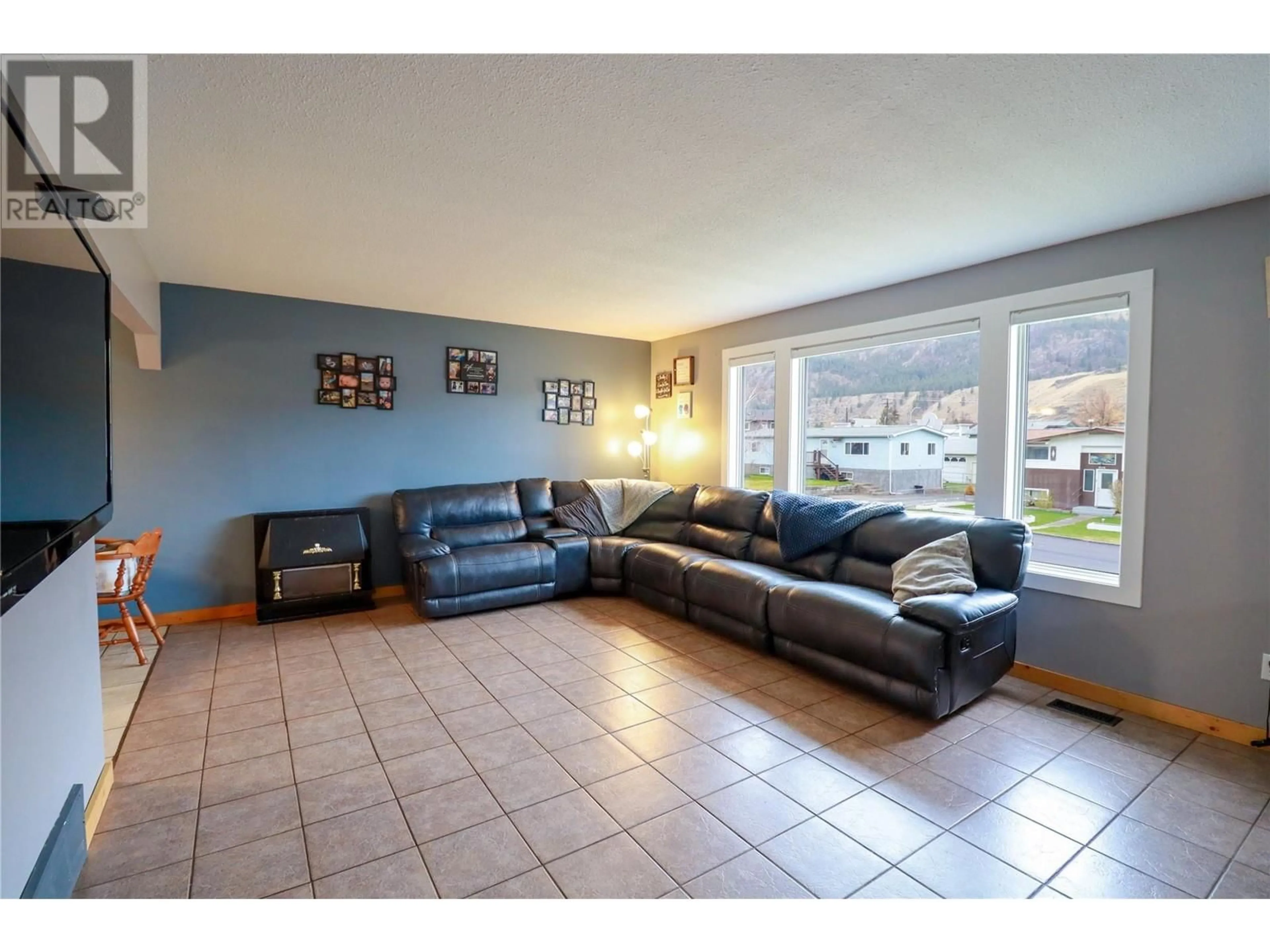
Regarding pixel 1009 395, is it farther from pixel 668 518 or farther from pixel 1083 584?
pixel 668 518

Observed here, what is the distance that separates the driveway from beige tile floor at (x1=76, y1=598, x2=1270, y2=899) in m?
0.72

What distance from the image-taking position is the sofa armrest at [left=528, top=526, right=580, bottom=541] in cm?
480

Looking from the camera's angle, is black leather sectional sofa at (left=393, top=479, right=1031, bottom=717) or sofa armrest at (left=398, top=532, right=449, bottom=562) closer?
black leather sectional sofa at (left=393, top=479, right=1031, bottom=717)

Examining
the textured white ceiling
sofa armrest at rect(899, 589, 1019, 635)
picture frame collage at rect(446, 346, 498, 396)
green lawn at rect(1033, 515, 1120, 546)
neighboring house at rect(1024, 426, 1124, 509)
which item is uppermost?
the textured white ceiling

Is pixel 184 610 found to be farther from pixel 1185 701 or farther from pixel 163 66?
pixel 1185 701

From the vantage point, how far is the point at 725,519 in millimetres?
4625

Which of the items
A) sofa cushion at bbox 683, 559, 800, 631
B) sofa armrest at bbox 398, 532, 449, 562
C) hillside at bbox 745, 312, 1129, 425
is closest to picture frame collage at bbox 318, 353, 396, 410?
sofa armrest at bbox 398, 532, 449, 562

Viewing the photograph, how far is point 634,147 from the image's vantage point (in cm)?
207

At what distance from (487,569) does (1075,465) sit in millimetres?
3763

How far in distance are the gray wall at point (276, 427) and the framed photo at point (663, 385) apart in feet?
3.99

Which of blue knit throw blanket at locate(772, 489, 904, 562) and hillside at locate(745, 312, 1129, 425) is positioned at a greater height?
hillside at locate(745, 312, 1129, 425)

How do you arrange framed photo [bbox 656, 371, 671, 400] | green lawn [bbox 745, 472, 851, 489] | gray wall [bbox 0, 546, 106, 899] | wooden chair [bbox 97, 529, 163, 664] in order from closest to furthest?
gray wall [bbox 0, 546, 106, 899] < wooden chair [bbox 97, 529, 163, 664] < green lawn [bbox 745, 472, 851, 489] < framed photo [bbox 656, 371, 671, 400]

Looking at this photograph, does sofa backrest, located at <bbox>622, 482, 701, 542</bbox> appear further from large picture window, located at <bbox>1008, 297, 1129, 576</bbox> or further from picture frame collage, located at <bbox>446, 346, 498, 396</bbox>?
large picture window, located at <bbox>1008, 297, 1129, 576</bbox>

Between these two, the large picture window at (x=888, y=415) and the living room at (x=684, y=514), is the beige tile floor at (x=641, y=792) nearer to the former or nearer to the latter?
the living room at (x=684, y=514)
